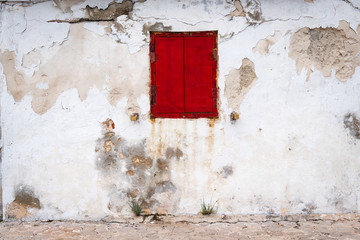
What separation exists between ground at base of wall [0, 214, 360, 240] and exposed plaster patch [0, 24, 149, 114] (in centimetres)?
122

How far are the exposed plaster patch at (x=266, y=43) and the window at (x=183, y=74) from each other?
43cm

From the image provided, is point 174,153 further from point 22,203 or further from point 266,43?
point 22,203

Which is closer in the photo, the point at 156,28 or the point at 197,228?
the point at 197,228

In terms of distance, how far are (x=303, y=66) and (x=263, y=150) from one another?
0.94 metres

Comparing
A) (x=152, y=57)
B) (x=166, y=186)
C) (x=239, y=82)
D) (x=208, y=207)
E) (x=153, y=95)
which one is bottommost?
(x=208, y=207)

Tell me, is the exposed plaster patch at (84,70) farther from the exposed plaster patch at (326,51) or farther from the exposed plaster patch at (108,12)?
the exposed plaster patch at (326,51)

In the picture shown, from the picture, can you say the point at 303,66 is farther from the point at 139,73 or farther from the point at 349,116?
the point at 139,73

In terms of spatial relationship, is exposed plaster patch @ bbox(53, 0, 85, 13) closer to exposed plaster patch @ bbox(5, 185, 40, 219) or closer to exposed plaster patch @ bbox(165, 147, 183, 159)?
exposed plaster patch @ bbox(165, 147, 183, 159)

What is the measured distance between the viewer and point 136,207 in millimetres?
3436

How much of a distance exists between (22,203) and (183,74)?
2150mm

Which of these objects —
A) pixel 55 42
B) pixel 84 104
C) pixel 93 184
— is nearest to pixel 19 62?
pixel 55 42

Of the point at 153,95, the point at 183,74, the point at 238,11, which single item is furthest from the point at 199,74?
the point at 238,11

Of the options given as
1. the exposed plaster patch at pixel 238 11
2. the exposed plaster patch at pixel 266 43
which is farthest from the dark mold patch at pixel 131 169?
the exposed plaster patch at pixel 238 11

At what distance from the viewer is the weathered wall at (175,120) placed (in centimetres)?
336
